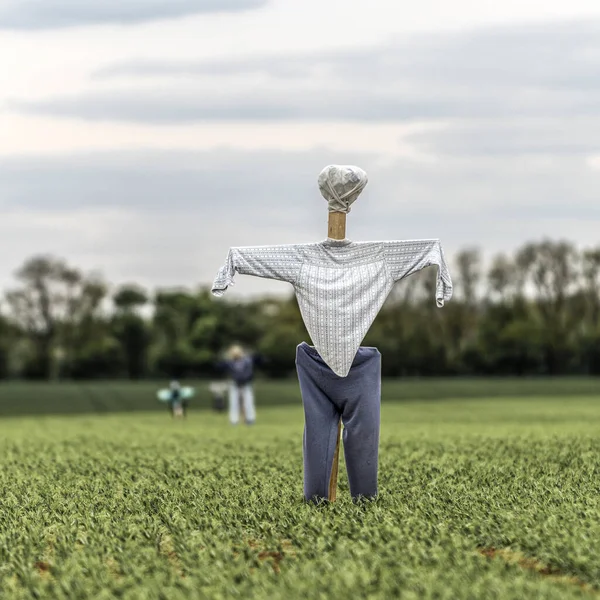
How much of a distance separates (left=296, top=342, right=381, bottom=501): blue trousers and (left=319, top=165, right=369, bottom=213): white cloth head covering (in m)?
1.06

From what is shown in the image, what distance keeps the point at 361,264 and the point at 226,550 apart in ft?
8.02

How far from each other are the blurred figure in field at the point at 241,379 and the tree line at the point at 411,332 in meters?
42.6

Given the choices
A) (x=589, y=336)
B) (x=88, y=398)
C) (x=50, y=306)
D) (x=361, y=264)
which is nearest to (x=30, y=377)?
(x=50, y=306)

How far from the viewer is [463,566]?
18.3 feet

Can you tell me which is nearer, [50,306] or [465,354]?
[465,354]

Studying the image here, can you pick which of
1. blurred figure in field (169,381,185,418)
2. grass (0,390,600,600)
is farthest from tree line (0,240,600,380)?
grass (0,390,600,600)

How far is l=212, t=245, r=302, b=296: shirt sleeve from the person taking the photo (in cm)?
770

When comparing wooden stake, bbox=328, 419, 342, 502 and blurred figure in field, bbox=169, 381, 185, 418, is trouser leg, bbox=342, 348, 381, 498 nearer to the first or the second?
wooden stake, bbox=328, 419, 342, 502

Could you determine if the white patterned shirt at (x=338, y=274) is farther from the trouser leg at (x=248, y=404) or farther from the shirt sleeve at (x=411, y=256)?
the trouser leg at (x=248, y=404)

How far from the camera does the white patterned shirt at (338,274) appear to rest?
7.52 m

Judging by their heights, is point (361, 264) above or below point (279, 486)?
above

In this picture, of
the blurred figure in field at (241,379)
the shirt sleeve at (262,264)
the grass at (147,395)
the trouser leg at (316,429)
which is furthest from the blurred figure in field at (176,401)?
the trouser leg at (316,429)

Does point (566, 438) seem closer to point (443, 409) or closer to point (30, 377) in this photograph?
point (443, 409)

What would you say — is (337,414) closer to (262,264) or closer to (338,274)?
(338,274)
